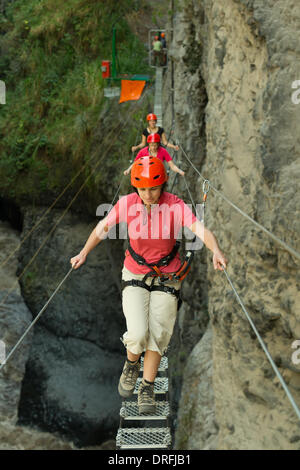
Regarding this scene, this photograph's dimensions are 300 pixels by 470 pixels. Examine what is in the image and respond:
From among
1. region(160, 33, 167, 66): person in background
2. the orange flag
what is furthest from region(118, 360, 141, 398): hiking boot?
region(160, 33, 167, 66): person in background

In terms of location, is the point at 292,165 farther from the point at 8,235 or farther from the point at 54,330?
the point at 8,235

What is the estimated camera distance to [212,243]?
9.41 feet

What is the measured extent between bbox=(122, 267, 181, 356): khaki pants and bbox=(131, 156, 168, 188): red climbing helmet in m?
0.64

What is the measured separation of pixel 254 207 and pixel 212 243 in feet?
2.48

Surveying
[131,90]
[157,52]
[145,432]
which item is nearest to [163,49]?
[157,52]

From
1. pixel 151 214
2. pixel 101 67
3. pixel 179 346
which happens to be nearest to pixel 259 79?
pixel 151 214

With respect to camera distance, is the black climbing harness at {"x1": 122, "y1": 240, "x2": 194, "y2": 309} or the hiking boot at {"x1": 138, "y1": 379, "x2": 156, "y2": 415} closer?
the black climbing harness at {"x1": 122, "y1": 240, "x2": 194, "y2": 309}

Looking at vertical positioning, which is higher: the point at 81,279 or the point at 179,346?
the point at 81,279

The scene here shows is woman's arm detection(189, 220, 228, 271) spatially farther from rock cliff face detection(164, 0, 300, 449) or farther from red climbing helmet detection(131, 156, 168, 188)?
rock cliff face detection(164, 0, 300, 449)

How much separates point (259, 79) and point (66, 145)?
10.5 metres

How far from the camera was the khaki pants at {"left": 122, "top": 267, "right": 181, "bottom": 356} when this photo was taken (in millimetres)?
3244

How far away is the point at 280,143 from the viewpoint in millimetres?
3066

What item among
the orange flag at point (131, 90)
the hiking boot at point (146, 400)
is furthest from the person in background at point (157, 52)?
the hiking boot at point (146, 400)

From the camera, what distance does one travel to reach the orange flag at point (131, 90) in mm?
12289
